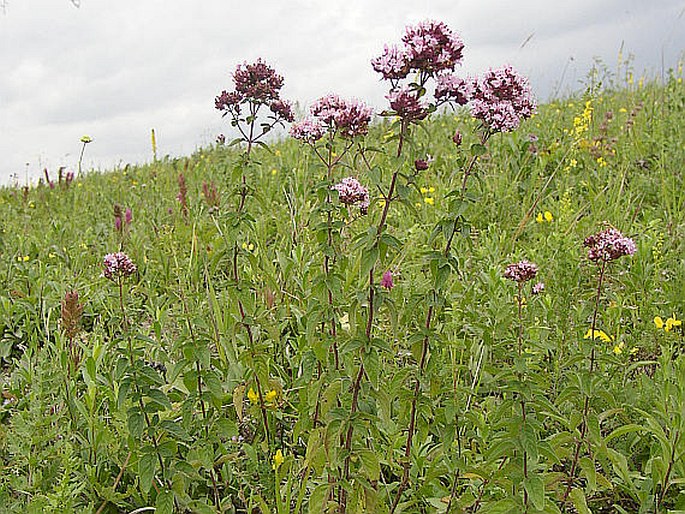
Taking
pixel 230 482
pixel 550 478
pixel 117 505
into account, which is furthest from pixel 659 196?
pixel 117 505

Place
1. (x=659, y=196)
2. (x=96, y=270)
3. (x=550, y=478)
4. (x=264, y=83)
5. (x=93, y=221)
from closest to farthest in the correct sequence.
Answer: (x=550, y=478)
(x=264, y=83)
(x=96, y=270)
(x=659, y=196)
(x=93, y=221)

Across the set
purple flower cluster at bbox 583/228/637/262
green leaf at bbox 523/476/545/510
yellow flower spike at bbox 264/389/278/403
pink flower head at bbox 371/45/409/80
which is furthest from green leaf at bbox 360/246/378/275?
yellow flower spike at bbox 264/389/278/403

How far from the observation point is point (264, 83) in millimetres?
2328

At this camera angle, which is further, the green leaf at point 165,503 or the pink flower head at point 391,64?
the green leaf at point 165,503

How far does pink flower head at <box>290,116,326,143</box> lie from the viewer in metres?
2.29

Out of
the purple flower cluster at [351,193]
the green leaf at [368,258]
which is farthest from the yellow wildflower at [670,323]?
the green leaf at [368,258]

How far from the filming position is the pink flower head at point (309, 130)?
2295 millimetres

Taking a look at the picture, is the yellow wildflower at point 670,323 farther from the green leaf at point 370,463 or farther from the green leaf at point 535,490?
the green leaf at point 370,463

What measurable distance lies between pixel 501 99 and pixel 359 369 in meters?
0.90

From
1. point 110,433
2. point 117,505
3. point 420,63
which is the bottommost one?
point 117,505

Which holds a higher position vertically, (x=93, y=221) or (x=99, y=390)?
(x=93, y=221)

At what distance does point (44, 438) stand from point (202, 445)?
0.52 meters

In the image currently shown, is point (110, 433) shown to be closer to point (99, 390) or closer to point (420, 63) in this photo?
point (99, 390)

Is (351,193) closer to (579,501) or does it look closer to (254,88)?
(254,88)
